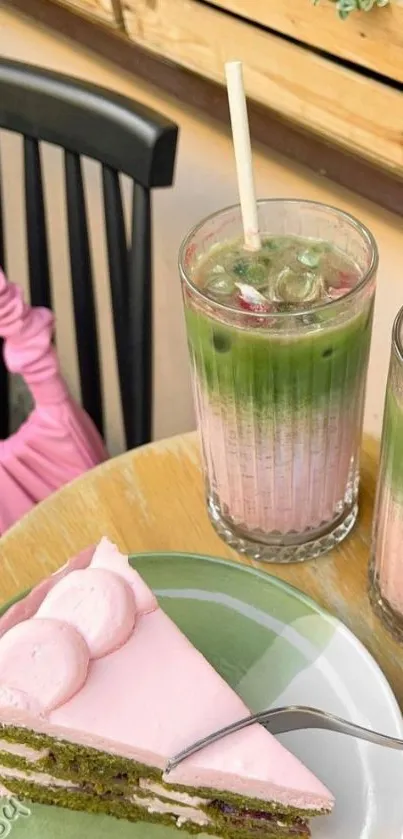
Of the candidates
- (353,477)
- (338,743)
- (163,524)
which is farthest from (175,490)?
(338,743)

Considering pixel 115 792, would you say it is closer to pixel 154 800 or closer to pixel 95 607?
pixel 154 800

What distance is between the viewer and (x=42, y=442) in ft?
3.24

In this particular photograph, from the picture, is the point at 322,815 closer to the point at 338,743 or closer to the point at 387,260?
the point at 338,743

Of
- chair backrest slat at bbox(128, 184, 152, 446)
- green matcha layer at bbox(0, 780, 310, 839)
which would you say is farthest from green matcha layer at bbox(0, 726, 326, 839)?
chair backrest slat at bbox(128, 184, 152, 446)

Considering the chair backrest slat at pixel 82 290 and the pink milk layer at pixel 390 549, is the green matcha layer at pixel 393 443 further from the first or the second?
the chair backrest slat at pixel 82 290

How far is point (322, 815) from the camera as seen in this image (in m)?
0.57

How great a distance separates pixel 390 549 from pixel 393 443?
10cm

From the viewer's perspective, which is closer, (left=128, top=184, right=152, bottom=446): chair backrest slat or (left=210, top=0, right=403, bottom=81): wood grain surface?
(left=210, top=0, right=403, bottom=81): wood grain surface

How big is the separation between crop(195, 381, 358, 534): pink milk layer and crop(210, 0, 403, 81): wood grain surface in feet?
0.95

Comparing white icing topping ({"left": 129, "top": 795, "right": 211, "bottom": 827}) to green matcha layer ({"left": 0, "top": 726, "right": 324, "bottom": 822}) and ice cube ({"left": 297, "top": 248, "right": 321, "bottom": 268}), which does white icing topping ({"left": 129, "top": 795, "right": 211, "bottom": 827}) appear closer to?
green matcha layer ({"left": 0, "top": 726, "right": 324, "bottom": 822})

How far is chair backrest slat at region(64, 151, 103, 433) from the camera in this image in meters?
0.95

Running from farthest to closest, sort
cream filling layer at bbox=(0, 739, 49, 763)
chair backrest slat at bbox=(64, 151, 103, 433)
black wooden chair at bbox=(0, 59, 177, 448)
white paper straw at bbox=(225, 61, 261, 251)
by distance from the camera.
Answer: chair backrest slat at bbox=(64, 151, 103, 433)
black wooden chair at bbox=(0, 59, 177, 448)
cream filling layer at bbox=(0, 739, 49, 763)
white paper straw at bbox=(225, 61, 261, 251)

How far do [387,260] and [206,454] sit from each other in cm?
33

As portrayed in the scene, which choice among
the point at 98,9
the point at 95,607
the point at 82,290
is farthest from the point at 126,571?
the point at 98,9
